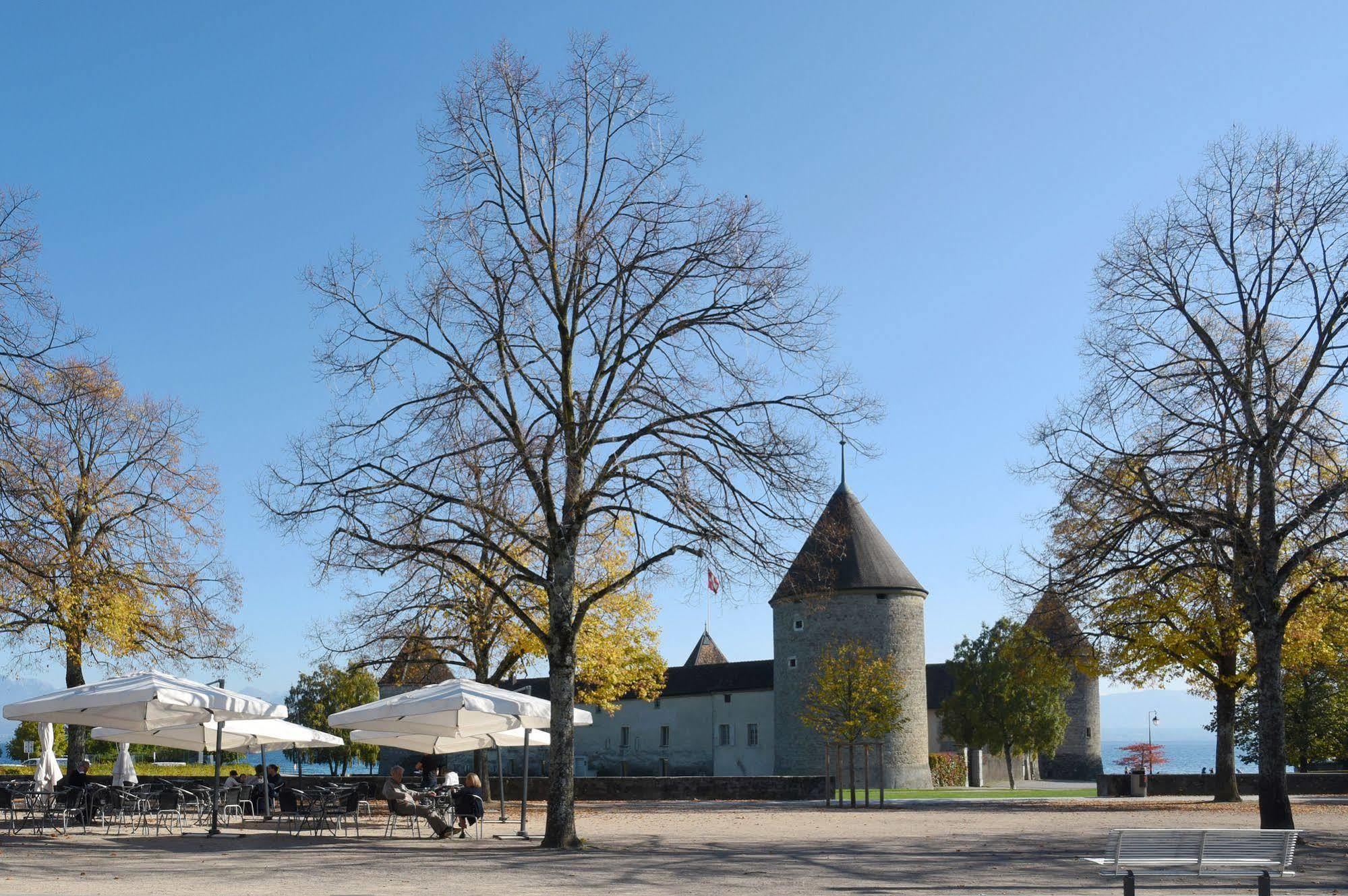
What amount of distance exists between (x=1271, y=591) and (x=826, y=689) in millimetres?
25173

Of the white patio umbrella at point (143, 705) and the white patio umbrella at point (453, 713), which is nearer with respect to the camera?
the white patio umbrella at point (143, 705)

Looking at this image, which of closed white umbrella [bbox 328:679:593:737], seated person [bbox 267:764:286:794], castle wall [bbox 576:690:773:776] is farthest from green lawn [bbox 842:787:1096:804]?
closed white umbrella [bbox 328:679:593:737]

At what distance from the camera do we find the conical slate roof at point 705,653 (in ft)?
252

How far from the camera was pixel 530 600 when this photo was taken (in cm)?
2908

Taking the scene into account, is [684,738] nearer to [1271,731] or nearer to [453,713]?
[453,713]

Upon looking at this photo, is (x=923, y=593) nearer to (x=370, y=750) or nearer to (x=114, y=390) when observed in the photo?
(x=114, y=390)

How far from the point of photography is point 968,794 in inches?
1746

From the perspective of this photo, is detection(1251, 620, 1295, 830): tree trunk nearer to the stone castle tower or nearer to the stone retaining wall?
the stone retaining wall

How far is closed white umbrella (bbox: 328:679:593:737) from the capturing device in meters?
18.4

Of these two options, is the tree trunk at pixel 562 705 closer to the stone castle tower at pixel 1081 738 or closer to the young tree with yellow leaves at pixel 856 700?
the young tree with yellow leaves at pixel 856 700

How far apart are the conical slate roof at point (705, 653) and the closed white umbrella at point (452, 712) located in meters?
56.5

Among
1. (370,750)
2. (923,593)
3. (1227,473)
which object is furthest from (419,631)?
(370,750)

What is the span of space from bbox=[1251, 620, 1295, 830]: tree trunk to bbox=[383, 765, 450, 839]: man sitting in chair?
41.6 ft

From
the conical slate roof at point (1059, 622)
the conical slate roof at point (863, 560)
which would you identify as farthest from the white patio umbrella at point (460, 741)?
the conical slate roof at point (863, 560)
